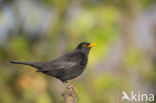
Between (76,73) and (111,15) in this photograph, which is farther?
(111,15)

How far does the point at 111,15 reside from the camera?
16.2 metres

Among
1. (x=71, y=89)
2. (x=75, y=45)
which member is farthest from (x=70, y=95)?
(x=75, y=45)

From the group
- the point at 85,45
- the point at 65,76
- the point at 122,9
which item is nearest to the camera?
the point at 65,76

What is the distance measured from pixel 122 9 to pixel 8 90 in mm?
3679

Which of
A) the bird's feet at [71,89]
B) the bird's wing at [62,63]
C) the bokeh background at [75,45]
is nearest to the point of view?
the bird's feet at [71,89]

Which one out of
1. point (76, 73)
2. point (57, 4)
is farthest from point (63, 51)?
point (76, 73)

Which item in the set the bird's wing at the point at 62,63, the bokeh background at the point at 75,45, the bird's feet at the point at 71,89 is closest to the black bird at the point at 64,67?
the bird's wing at the point at 62,63

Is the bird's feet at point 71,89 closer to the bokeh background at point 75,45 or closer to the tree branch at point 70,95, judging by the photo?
the tree branch at point 70,95

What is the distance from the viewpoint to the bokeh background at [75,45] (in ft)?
50.8

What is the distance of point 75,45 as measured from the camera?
1533 cm

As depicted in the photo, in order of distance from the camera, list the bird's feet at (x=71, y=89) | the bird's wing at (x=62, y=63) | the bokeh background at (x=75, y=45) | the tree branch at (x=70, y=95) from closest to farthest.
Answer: the tree branch at (x=70, y=95)
the bird's feet at (x=71, y=89)
the bird's wing at (x=62, y=63)
the bokeh background at (x=75, y=45)

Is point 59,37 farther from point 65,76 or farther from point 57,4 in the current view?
point 65,76

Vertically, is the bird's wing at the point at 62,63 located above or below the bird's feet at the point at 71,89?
above

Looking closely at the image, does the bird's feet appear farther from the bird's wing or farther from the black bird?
the bird's wing
